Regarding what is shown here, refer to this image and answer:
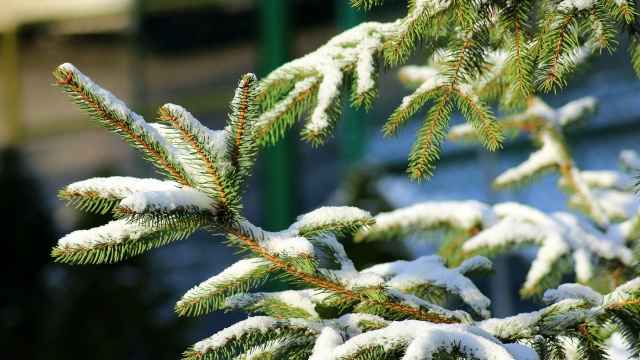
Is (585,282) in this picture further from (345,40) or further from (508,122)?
(345,40)

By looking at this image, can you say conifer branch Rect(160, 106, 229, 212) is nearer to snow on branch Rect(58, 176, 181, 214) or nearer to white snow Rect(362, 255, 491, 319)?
snow on branch Rect(58, 176, 181, 214)

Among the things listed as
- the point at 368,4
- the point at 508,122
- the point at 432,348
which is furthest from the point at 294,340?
the point at 508,122

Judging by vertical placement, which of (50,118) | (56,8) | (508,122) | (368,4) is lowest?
(368,4)

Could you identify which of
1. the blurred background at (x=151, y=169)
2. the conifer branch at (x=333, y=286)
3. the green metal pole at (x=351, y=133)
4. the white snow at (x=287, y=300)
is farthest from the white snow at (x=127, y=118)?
the green metal pole at (x=351, y=133)

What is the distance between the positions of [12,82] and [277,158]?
2927 mm

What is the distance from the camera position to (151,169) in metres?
6.05

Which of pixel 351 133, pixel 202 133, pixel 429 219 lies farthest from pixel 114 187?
pixel 351 133

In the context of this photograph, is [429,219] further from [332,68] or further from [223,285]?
[223,285]

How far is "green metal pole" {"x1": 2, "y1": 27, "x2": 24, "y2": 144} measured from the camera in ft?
22.1

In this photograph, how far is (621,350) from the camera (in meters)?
1.26

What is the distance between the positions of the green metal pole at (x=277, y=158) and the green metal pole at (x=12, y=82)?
2.63 meters

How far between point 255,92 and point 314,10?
510 cm

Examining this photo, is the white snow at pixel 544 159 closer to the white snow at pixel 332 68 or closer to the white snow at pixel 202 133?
the white snow at pixel 332 68

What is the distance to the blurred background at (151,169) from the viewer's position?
4293mm
